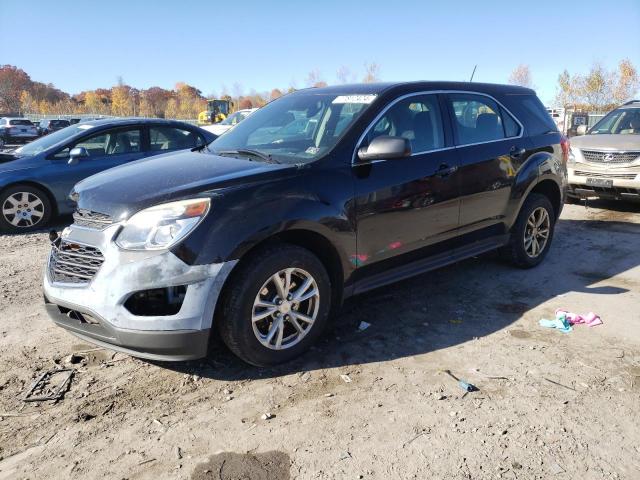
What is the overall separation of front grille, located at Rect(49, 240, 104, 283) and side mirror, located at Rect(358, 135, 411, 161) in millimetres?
1876

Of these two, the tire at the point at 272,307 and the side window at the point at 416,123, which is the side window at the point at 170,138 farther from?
the tire at the point at 272,307

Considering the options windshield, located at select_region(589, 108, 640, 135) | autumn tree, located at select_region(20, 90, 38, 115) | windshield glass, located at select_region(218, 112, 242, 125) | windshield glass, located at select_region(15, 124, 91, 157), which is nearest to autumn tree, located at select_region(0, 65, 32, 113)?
autumn tree, located at select_region(20, 90, 38, 115)

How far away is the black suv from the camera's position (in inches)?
116

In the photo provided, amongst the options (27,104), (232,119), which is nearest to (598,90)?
(232,119)

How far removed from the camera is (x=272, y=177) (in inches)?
130

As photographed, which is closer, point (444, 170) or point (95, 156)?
point (444, 170)

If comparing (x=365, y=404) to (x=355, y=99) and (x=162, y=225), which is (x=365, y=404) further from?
(x=355, y=99)

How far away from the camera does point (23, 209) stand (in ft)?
23.7

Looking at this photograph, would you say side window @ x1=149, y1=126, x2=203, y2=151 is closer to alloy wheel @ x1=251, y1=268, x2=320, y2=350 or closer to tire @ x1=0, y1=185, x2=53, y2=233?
tire @ x1=0, y1=185, x2=53, y2=233

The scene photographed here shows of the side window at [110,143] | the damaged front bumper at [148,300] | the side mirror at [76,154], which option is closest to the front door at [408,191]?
the damaged front bumper at [148,300]

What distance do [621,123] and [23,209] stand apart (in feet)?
33.1

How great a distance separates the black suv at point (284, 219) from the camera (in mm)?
2957

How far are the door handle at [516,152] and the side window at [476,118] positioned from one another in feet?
0.55

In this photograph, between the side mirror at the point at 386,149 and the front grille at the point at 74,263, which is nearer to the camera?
the front grille at the point at 74,263
